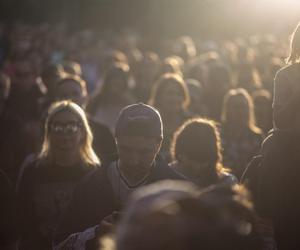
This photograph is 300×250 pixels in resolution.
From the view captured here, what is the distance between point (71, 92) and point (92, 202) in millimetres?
4037

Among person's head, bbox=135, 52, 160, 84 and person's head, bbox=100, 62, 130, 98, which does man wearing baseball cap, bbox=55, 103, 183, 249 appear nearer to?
person's head, bbox=100, 62, 130, 98

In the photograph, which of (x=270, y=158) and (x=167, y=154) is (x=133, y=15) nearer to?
(x=167, y=154)

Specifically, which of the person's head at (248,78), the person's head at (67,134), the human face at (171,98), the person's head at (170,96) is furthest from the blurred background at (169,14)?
the person's head at (67,134)

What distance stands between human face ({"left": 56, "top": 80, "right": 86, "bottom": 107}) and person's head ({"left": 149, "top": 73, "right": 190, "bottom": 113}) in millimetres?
758

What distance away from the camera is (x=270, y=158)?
15.7 ft

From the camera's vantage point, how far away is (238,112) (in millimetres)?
8797

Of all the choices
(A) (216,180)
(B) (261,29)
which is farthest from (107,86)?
(B) (261,29)

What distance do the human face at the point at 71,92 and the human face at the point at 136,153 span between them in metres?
3.98

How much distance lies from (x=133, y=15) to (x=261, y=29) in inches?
440

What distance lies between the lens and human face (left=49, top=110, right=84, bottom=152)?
21.7 ft

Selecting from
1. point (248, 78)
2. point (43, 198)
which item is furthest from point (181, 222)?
point (248, 78)

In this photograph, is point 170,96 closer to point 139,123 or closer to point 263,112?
point 263,112

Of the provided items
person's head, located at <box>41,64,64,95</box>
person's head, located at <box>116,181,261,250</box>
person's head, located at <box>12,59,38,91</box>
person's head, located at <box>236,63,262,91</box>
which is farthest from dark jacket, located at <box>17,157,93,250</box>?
person's head, located at <box>236,63,262,91</box>

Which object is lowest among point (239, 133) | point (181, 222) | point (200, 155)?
point (239, 133)
